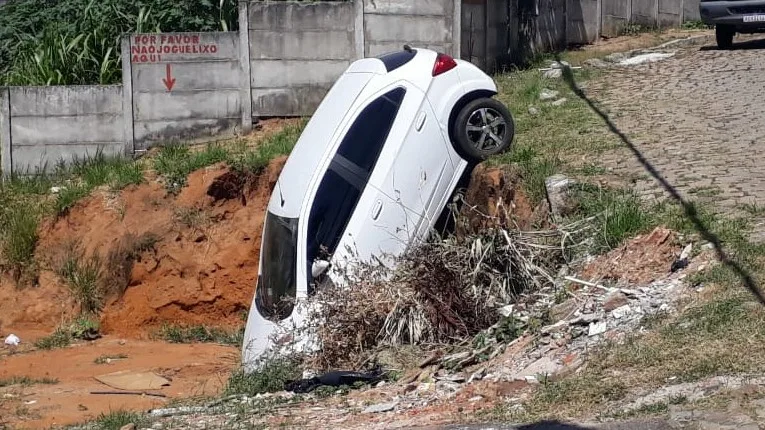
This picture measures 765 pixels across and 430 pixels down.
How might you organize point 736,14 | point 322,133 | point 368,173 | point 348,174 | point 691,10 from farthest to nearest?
1. point 691,10
2. point 736,14
3. point 322,133
4. point 368,173
5. point 348,174

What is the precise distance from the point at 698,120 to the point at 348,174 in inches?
172

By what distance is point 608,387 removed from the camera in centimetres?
646

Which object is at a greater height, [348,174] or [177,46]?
[177,46]

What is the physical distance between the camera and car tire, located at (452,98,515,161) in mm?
10562

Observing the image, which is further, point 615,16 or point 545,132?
point 615,16

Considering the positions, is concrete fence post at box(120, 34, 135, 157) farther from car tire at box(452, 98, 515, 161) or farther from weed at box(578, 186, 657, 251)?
weed at box(578, 186, 657, 251)

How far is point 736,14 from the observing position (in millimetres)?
16172

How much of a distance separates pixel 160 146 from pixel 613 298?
8.04 metres

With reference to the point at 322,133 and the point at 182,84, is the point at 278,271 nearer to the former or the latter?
the point at 322,133

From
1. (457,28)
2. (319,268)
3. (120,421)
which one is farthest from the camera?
(457,28)

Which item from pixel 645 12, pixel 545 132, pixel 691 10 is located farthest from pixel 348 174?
pixel 691 10

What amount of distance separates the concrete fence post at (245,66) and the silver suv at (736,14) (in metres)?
6.69

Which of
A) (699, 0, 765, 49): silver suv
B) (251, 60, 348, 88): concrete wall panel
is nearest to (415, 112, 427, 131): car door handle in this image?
(251, 60, 348, 88): concrete wall panel

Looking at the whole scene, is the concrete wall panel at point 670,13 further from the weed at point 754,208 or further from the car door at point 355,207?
the weed at point 754,208
